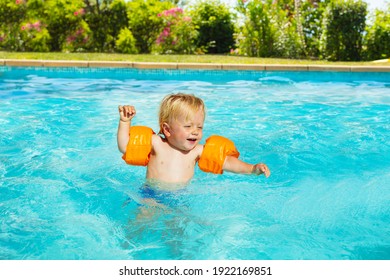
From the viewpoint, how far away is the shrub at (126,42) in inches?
650

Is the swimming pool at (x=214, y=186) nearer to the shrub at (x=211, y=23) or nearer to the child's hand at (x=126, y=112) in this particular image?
the child's hand at (x=126, y=112)

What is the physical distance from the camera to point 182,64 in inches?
475

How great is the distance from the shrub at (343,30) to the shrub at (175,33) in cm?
439

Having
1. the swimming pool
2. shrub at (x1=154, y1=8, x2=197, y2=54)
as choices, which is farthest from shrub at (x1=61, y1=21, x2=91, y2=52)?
the swimming pool

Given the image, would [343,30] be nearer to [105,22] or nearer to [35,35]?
[105,22]

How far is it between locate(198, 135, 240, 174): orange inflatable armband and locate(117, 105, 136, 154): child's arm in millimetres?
549

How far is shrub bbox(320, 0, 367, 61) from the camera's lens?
14.7 meters

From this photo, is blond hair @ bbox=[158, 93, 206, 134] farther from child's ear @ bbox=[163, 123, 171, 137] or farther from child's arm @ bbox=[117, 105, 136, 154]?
child's arm @ bbox=[117, 105, 136, 154]

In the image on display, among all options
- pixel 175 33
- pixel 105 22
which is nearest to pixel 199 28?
pixel 175 33

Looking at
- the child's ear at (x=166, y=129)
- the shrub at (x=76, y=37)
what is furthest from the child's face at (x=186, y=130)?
the shrub at (x=76, y=37)

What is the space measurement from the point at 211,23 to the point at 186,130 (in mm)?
15027
